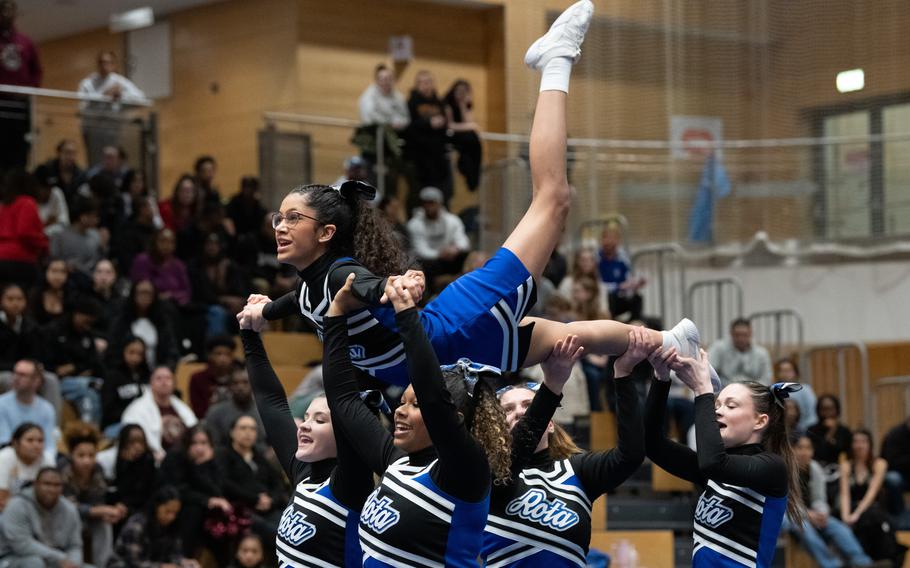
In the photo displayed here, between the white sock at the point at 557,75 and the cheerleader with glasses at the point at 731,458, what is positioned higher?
the white sock at the point at 557,75

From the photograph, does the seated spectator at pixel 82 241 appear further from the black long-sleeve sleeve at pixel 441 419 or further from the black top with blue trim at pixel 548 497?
the black long-sleeve sleeve at pixel 441 419

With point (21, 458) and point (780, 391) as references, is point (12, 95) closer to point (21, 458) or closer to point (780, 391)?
point (21, 458)

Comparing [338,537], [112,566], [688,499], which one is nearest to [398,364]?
[338,537]

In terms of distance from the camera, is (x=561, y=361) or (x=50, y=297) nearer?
(x=561, y=361)

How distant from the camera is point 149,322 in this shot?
9648 mm

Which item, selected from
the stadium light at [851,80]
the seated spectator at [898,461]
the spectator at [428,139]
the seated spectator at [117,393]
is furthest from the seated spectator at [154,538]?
the stadium light at [851,80]

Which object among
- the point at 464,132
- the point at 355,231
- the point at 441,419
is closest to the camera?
the point at 441,419

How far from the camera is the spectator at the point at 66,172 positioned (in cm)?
1079

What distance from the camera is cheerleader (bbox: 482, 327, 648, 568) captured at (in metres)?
4.21

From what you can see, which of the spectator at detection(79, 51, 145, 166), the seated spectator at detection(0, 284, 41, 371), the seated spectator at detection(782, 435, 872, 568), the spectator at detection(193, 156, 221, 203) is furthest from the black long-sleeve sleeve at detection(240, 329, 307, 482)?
the spectator at detection(193, 156, 221, 203)

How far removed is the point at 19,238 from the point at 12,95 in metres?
1.70

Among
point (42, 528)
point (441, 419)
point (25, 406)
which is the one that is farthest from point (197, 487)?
point (441, 419)

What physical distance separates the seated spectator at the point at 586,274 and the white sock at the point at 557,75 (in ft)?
19.9

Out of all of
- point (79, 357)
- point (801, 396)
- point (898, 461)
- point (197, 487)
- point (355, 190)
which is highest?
point (355, 190)
